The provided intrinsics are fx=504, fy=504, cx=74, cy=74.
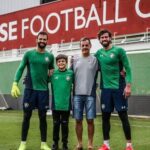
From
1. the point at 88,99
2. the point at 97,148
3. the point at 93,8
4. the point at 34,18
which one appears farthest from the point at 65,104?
the point at 34,18

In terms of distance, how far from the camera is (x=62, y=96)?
7.59 meters

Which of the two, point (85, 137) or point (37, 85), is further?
point (85, 137)

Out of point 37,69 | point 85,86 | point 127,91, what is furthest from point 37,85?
point 127,91

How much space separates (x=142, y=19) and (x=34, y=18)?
5265mm

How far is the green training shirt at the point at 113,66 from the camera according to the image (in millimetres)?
7254

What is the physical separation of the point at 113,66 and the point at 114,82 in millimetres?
231

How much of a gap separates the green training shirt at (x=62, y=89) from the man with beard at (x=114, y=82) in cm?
54

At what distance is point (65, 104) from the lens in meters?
7.55

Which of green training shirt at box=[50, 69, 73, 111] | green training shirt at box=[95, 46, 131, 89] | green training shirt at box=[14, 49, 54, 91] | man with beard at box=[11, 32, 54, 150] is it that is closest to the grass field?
man with beard at box=[11, 32, 54, 150]

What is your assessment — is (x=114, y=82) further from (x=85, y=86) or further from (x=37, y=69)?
(x=37, y=69)

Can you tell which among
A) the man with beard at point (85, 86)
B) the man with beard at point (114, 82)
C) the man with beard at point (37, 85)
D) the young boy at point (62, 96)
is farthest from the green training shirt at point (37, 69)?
the man with beard at point (114, 82)

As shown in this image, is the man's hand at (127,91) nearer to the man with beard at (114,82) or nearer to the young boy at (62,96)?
the man with beard at (114,82)

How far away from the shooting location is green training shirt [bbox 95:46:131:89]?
7.25 m

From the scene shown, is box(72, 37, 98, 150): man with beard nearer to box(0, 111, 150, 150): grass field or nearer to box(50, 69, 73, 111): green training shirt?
box(50, 69, 73, 111): green training shirt
